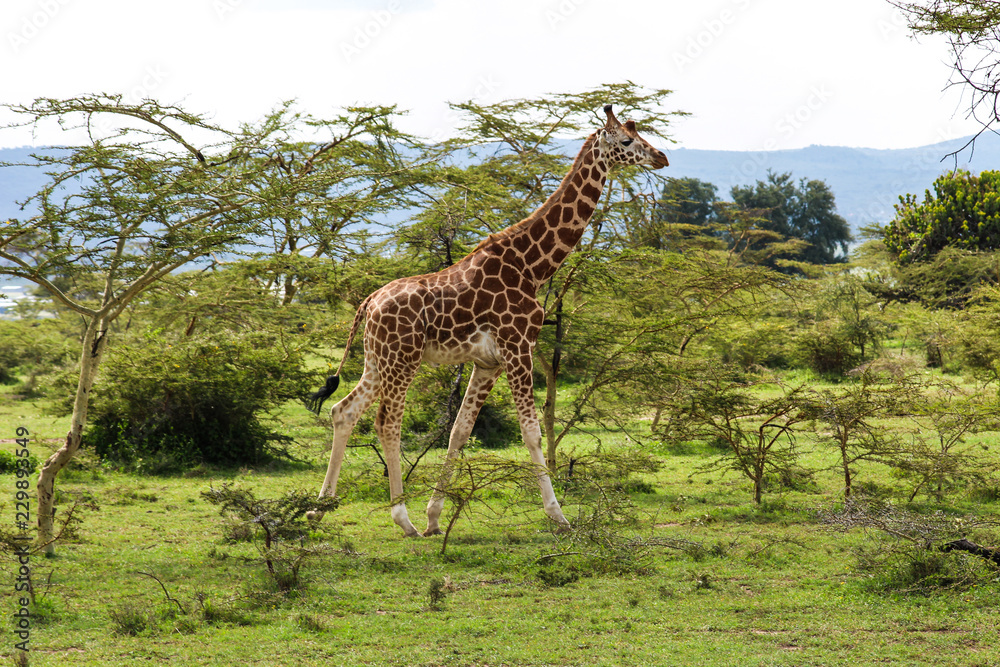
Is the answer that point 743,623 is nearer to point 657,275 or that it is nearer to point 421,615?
point 421,615

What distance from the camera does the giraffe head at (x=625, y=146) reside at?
9.15 m

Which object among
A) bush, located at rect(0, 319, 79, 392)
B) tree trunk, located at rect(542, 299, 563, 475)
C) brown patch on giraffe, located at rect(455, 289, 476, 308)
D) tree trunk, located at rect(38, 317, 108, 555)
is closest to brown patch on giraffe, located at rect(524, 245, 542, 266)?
brown patch on giraffe, located at rect(455, 289, 476, 308)

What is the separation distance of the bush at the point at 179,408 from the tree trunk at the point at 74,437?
5.02 metres

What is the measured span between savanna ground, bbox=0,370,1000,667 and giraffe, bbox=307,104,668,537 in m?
0.93

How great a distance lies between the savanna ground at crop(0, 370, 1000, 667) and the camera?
5777 millimetres

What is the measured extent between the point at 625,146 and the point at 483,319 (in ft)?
7.44

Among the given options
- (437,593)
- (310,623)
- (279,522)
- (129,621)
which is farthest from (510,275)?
(129,621)

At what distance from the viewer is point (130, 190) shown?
774cm

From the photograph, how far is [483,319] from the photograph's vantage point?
357 inches

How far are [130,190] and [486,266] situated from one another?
3.40 meters

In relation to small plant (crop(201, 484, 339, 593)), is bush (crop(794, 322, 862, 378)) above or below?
above

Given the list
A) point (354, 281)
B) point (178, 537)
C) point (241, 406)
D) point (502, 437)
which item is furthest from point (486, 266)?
point (502, 437)

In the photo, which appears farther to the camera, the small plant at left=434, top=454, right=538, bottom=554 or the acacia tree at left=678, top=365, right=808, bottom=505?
the acacia tree at left=678, top=365, right=808, bottom=505

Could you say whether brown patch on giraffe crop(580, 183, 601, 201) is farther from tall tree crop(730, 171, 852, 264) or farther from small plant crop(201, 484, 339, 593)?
tall tree crop(730, 171, 852, 264)
